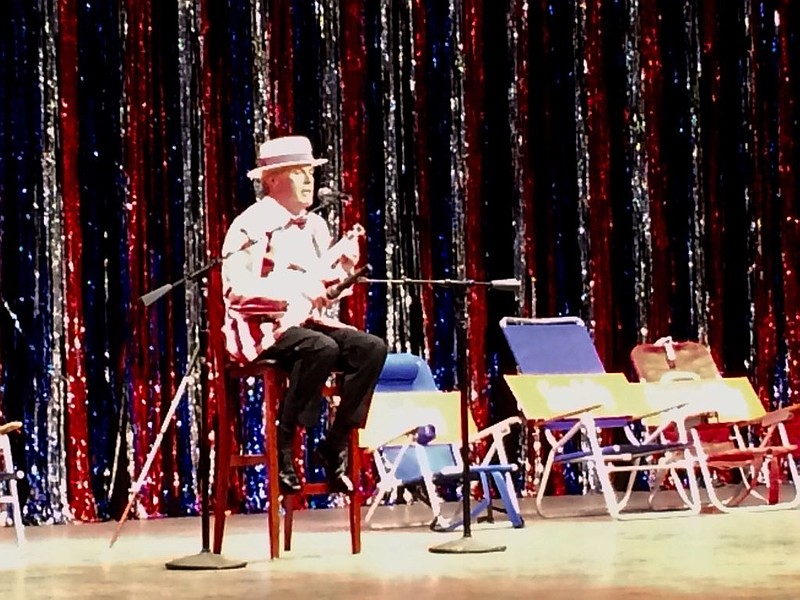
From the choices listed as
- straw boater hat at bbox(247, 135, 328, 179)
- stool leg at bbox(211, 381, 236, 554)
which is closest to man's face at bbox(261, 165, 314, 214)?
straw boater hat at bbox(247, 135, 328, 179)

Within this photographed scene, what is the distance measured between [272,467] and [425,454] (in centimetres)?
171

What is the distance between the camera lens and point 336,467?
511cm

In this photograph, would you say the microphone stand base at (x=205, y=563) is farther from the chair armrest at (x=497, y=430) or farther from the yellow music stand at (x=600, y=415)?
the yellow music stand at (x=600, y=415)

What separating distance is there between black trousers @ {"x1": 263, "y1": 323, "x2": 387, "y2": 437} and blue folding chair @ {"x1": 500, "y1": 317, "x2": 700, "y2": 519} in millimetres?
1542

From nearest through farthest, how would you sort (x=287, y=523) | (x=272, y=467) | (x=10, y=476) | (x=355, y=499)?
1. (x=272, y=467)
2. (x=355, y=499)
3. (x=287, y=523)
4. (x=10, y=476)

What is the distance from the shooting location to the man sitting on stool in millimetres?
4992

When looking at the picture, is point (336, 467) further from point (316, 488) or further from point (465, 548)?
point (465, 548)

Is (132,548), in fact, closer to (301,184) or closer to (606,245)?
(301,184)

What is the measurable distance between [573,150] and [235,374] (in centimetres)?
375

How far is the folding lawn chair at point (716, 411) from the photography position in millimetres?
6738

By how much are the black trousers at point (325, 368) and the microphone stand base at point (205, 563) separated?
554mm

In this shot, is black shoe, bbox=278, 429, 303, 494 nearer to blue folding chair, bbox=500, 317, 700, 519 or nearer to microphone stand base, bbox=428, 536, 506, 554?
microphone stand base, bbox=428, 536, 506, 554

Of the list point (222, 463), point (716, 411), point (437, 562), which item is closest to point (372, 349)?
point (222, 463)

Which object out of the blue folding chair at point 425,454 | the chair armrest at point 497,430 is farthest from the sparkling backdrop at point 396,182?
the chair armrest at point 497,430
